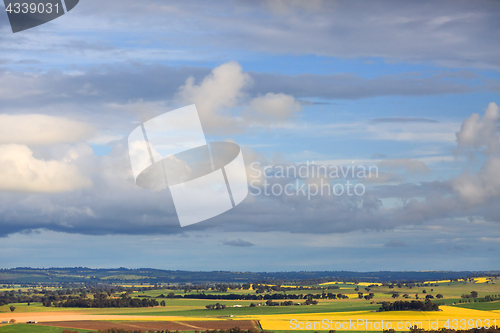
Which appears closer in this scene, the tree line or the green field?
the green field

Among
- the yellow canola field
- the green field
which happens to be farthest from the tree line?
the green field

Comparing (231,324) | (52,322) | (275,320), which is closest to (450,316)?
(275,320)

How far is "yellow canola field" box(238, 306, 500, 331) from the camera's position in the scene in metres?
117

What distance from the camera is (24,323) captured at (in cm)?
14338

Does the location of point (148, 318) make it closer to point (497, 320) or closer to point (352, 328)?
point (352, 328)

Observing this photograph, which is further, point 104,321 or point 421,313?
point 104,321

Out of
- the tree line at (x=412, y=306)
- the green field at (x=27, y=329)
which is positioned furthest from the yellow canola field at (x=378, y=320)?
the green field at (x=27, y=329)

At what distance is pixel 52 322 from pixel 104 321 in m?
12.8

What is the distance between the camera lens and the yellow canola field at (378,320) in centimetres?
11694

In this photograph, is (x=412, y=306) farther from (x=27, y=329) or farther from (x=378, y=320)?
(x=27, y=329)

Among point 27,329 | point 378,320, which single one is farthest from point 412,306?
point 27,329

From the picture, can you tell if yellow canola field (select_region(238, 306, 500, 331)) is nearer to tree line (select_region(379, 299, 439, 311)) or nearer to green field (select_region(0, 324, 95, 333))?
tree line (select_region(379, 299, 439, 311))

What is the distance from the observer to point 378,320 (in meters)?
125

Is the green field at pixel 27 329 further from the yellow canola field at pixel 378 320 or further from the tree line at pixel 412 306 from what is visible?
the tree line at pixel 412 306
